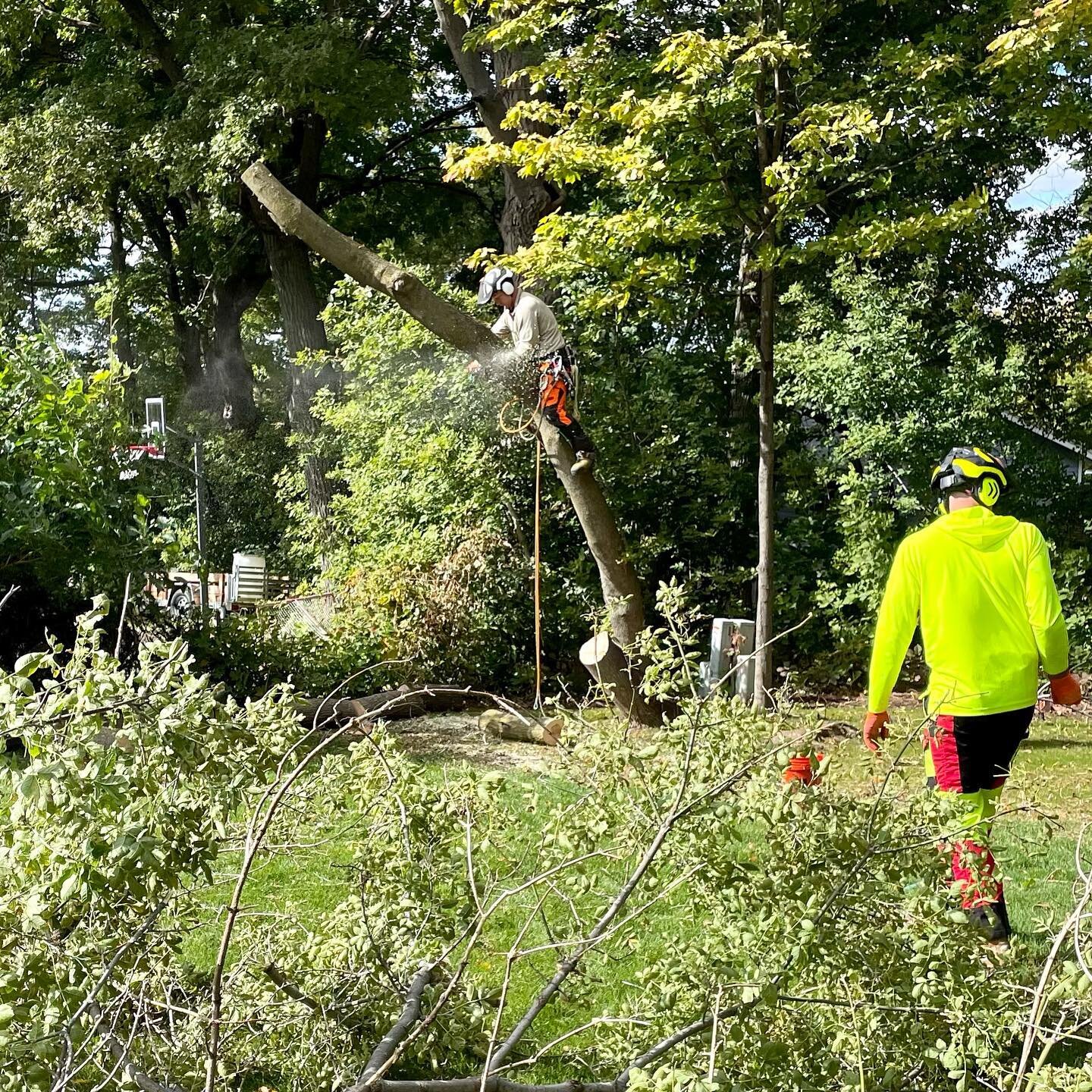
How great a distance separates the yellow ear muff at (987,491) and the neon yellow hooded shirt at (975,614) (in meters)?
0.07

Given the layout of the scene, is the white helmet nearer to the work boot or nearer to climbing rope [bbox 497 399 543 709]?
climbing rope [bbox 497 399 543 709]

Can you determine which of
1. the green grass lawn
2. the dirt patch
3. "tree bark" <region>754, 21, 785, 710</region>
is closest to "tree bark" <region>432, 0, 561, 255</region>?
"tree bark" <region>754, 21, 785, 710</region>

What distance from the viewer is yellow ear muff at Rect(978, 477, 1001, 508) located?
4.81m

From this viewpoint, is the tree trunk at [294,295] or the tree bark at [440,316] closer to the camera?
the tree bark at [440,316]

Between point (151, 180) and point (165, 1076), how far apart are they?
15516mm

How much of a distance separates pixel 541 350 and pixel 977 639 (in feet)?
15.8

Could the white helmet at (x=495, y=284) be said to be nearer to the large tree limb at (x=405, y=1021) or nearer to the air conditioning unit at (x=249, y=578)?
the large tree limb at (x=405, y=1021)

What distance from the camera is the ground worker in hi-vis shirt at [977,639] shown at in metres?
4.61

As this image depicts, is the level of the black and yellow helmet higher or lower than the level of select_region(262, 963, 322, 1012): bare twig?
higher

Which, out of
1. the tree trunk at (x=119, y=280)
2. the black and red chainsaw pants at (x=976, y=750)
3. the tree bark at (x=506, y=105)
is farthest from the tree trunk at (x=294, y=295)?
the black and red chainsaw pants at (x=976, y=750)

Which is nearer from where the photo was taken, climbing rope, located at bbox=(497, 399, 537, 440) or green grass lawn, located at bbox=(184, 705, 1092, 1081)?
green grass lawn, located at bbox=(184, 705, 1092, 1081)

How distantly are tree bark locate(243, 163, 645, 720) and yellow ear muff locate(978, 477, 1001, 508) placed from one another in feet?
13.3

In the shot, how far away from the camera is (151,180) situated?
640 inches

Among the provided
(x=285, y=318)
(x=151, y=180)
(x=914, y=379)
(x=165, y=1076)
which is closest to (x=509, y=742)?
(x=914, y=379)
